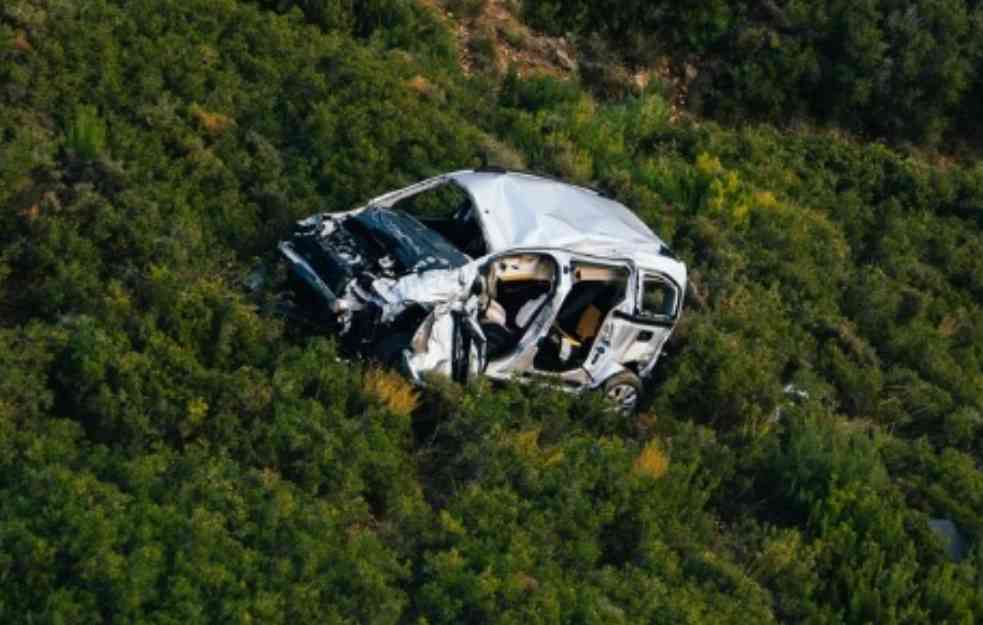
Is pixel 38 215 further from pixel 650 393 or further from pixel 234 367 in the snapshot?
pixel 650 393

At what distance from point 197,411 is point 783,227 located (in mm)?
9834

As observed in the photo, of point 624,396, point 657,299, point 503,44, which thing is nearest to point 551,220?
point 657,299

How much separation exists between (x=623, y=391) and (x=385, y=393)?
2.63m

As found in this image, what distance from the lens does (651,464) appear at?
13.6 m

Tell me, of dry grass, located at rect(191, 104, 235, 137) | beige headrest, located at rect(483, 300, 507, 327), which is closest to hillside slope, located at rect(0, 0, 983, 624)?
dry grass, located at rect(191, 104, 235, 137)

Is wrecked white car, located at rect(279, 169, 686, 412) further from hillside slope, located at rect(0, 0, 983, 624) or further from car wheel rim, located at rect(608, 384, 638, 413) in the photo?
hillside slope, located at rect(0, 0, 983, 624)

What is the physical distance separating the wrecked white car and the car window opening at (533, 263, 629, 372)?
0.01m

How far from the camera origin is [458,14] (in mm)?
22266

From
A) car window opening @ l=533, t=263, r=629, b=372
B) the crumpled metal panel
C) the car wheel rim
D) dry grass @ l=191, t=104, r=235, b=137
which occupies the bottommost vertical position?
the car wheel rim

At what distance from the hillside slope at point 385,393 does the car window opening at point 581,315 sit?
1.34 ft

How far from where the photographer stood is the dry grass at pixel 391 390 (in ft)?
42.9

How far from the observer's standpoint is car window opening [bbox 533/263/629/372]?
47.1ft

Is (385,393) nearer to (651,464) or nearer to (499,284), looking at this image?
(499,284)

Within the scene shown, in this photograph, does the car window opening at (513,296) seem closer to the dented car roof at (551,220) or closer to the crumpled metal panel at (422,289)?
the dented car roof at (551,220)
